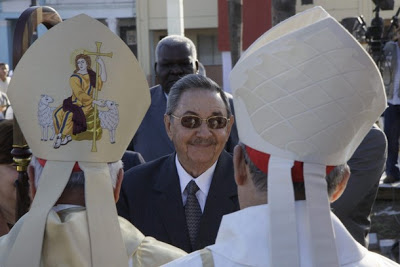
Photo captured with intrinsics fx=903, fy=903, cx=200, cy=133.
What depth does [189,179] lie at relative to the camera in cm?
404

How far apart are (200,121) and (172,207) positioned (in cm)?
45

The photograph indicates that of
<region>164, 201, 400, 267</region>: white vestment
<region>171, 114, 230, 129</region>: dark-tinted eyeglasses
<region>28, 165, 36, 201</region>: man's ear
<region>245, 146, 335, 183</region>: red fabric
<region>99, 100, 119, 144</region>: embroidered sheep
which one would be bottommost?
<region>164, 201, 400, 267</region>: white vestment

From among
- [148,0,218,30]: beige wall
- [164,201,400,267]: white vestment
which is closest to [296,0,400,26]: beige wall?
[148,0,218,30]: beige wall

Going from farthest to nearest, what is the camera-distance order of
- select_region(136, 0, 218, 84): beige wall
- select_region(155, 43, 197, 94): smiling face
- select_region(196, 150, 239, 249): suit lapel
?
select_region(136, 0, 218, 84): beige wall
select_region(155, 43, 197, 94): smiling face
select_region(196, 150, 239, 249): suit lapel

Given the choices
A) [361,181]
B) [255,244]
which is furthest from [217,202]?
[255,244]

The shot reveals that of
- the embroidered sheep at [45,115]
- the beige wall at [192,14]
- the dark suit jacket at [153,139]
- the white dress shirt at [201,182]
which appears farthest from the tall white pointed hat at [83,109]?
the beige wall at [192,14]

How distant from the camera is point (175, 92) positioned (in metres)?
4.20

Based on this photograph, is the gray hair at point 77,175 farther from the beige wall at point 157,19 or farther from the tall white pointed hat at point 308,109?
the beige wall at point 157,19

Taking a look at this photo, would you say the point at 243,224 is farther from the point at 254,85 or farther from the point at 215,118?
the point at 215,118

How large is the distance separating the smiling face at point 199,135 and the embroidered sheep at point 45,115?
1475 millimetres

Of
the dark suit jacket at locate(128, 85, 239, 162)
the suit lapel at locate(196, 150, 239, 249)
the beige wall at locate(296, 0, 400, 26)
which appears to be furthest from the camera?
the beige wall at locate(296, 0, 400, 26)

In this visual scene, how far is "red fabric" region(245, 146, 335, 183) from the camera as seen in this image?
2.20 meters

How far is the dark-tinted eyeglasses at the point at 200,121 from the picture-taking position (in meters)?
4.13

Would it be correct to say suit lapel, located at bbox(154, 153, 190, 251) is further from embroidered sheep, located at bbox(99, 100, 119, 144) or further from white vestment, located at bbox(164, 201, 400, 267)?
white vestment, located at bbox(164, 201, 400, 267)
